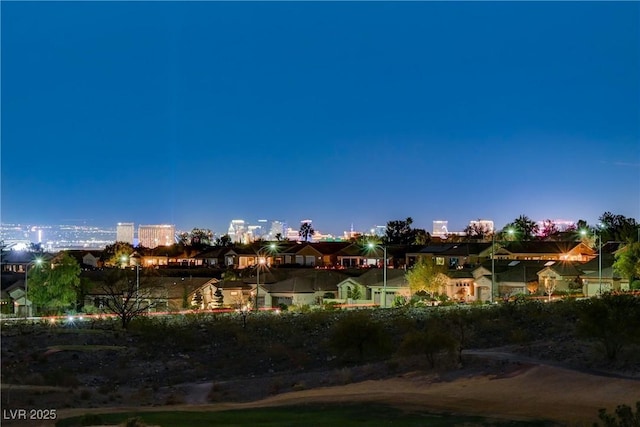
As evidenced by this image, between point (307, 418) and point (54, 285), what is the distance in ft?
155

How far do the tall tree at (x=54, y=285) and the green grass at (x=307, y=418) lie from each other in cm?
4286

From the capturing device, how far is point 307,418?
1153 inches

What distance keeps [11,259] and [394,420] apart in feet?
344

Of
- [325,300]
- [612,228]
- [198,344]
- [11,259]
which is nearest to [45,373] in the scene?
[198,344]

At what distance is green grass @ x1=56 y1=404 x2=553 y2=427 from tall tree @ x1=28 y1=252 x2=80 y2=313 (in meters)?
42.9

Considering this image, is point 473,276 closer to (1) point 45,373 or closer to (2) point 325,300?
(2) point 325,300

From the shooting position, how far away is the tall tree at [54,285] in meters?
71.6

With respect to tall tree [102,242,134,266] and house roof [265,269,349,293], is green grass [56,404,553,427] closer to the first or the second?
house roof [265,269,349,293]

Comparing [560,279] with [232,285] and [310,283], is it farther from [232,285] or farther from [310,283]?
[232,285]

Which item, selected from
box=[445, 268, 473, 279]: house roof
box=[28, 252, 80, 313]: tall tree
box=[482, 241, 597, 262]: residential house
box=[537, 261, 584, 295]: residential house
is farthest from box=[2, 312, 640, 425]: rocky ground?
box=[482, 241, 597, 262]: residential house

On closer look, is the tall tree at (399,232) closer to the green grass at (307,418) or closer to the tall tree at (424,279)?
the tall tree at (424,279)

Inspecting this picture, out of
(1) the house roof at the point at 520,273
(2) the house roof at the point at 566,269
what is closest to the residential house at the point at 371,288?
(1) the house roof at the point at 520,273

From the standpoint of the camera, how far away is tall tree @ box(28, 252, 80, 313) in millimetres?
71625

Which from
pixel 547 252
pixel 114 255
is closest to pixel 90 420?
pixel 547 252
